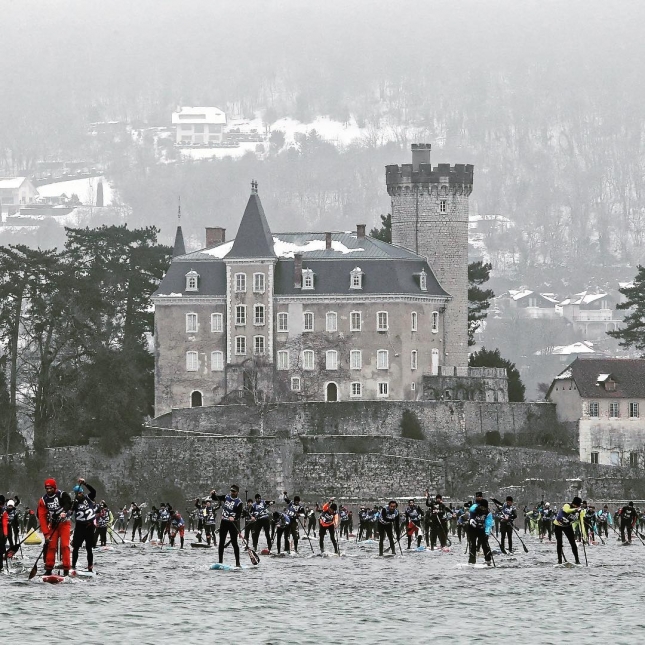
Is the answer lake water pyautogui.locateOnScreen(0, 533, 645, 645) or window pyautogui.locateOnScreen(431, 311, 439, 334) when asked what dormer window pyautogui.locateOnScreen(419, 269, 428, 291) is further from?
lake water pyautogui.locateOnScreen(0, 533, 645, 645)

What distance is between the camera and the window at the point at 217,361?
108312 millimetres

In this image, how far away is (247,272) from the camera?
10831 cm

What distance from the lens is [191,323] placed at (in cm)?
10900

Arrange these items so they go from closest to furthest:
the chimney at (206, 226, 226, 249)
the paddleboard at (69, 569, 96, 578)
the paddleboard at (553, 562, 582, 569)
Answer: the paddleboard at (69, 569, 96, 578)
the paddleboard at (553, 562, 582, 569)
the chimney at (206, 226, 226, 249)

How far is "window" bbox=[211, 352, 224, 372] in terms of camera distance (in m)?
108

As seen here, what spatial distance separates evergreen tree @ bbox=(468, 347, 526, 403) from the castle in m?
2.95

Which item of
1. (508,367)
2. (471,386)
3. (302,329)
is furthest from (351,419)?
(508,367)

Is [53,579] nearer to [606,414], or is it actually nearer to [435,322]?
[606,414]

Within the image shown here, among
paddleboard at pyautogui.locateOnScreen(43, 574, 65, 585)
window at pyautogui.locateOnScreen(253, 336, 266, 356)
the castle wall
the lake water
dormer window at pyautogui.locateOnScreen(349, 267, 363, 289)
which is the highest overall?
dormer window at pyautogui.locateOnScreen(349, 267, 363, 289)

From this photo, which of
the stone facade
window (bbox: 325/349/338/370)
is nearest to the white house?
the stone facade

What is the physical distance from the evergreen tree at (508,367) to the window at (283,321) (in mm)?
12265

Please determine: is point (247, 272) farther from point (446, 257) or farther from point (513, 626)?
point (513, 626)

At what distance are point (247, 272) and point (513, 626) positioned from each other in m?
72.0

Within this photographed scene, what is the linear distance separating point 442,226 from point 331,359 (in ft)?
34.3
